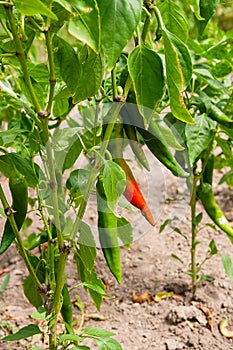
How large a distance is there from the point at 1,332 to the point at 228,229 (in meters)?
0.65

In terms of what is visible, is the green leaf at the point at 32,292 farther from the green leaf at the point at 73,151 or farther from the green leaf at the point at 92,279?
the green leaf at the point at 73,151

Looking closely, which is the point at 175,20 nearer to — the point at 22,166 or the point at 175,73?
the point at 175,73

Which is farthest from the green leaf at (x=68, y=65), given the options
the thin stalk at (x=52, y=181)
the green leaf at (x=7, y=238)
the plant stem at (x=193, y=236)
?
the plant stem at (x=193, y=236)

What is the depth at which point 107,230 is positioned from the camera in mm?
1026

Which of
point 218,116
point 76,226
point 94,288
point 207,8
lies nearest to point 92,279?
point 94,288

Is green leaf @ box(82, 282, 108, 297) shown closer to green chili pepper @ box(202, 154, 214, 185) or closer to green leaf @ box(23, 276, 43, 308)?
green leaf @ box(23, 276, 43, 308)

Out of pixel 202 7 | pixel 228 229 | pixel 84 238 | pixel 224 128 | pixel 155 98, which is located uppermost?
pixel 202 7

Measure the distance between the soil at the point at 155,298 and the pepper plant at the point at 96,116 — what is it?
0.25 meters

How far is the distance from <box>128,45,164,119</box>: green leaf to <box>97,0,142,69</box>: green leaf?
0.10 m

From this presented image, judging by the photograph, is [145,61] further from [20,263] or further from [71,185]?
[20,263]

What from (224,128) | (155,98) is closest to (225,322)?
(224,128)

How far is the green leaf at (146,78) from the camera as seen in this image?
0.73 m

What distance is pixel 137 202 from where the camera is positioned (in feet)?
3.34

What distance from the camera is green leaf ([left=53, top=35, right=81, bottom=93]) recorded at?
764 mm
